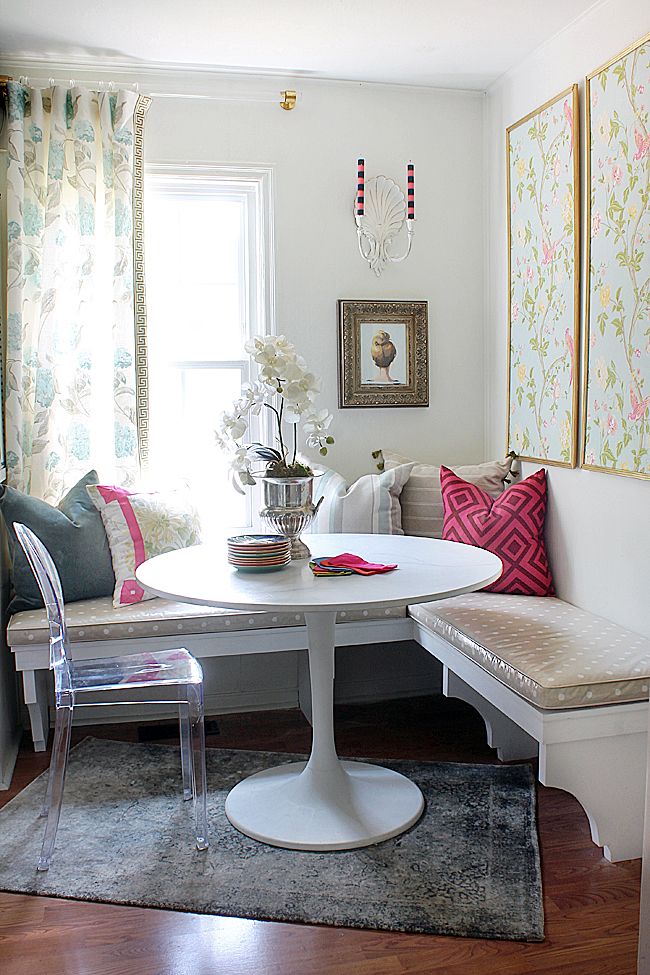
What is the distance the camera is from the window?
3.67 metres

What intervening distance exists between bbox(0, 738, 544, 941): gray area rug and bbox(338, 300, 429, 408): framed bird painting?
156 centimetres

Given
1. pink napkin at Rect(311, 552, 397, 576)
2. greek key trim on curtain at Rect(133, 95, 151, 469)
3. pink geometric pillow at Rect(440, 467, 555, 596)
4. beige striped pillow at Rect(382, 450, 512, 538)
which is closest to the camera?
pink napkin at Rect(311, 552, 397, 576)

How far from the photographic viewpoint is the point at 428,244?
12.7 feet

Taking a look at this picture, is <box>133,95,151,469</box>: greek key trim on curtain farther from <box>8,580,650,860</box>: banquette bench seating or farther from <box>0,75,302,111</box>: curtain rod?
<box>8,580,650,860</box>: banquette bench seating

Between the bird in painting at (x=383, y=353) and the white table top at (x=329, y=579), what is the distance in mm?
1103

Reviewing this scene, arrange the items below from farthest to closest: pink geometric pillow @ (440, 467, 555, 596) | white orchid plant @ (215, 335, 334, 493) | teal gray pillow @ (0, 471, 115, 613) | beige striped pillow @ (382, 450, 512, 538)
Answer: beige striped pillow @ (382, 450, 512, 538), pink geometric pillow @ (440, 467, 555, 596), teal gray pillow @ (0, 471, 115, 613), white orchid plant @ (215, 335, 334, 493)

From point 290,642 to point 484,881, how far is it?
120 cm

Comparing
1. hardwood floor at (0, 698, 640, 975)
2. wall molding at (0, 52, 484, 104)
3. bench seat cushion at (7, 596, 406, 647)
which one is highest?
wall molding at (0, 52, 484, 104)

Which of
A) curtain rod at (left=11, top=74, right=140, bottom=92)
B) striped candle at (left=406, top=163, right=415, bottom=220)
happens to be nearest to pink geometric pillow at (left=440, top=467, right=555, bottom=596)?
Answer: striped candle at (left=406, top=163, right=415, bottom=220)

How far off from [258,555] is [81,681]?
596 millimetres

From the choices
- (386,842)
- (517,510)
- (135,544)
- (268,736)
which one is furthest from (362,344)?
(386,842)

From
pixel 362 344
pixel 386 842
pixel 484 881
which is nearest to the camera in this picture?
pixel 484 881

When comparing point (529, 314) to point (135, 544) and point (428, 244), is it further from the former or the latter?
point (135, 544)

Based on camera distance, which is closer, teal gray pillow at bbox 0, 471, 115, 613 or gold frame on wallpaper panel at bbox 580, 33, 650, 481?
gold frame on wallpaper panel at bbox 580, 33, 650, 481
